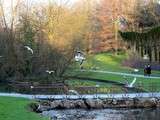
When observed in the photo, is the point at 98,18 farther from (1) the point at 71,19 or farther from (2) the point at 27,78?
(2) the point at 27,78

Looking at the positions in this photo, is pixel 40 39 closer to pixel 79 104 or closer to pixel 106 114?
pixel 79 104

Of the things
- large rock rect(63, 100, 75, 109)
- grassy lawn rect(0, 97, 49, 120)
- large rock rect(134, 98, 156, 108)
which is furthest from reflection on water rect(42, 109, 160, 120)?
large rock rect(134, 98, 156, 108)

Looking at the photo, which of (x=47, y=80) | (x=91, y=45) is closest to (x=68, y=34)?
(x=47, y=80)

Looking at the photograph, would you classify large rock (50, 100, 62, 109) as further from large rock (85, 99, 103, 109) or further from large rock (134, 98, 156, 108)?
large rock (134, 98, 156, 108)

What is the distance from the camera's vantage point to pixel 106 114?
1366 inches

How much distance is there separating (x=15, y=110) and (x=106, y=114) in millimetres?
8212

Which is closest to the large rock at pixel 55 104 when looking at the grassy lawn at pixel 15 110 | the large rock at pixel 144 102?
the grassy lawn at pixel 15 110

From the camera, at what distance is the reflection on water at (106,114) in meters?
32.3

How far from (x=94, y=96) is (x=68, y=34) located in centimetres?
1633

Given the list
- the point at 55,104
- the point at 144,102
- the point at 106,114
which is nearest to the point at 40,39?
the point at 55,104

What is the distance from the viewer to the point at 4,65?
4716 centimetres

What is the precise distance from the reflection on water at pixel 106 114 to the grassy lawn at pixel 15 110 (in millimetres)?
2092

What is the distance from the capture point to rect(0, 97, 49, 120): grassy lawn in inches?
1015

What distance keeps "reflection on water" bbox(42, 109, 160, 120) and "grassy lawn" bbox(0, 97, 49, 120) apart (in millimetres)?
2092
